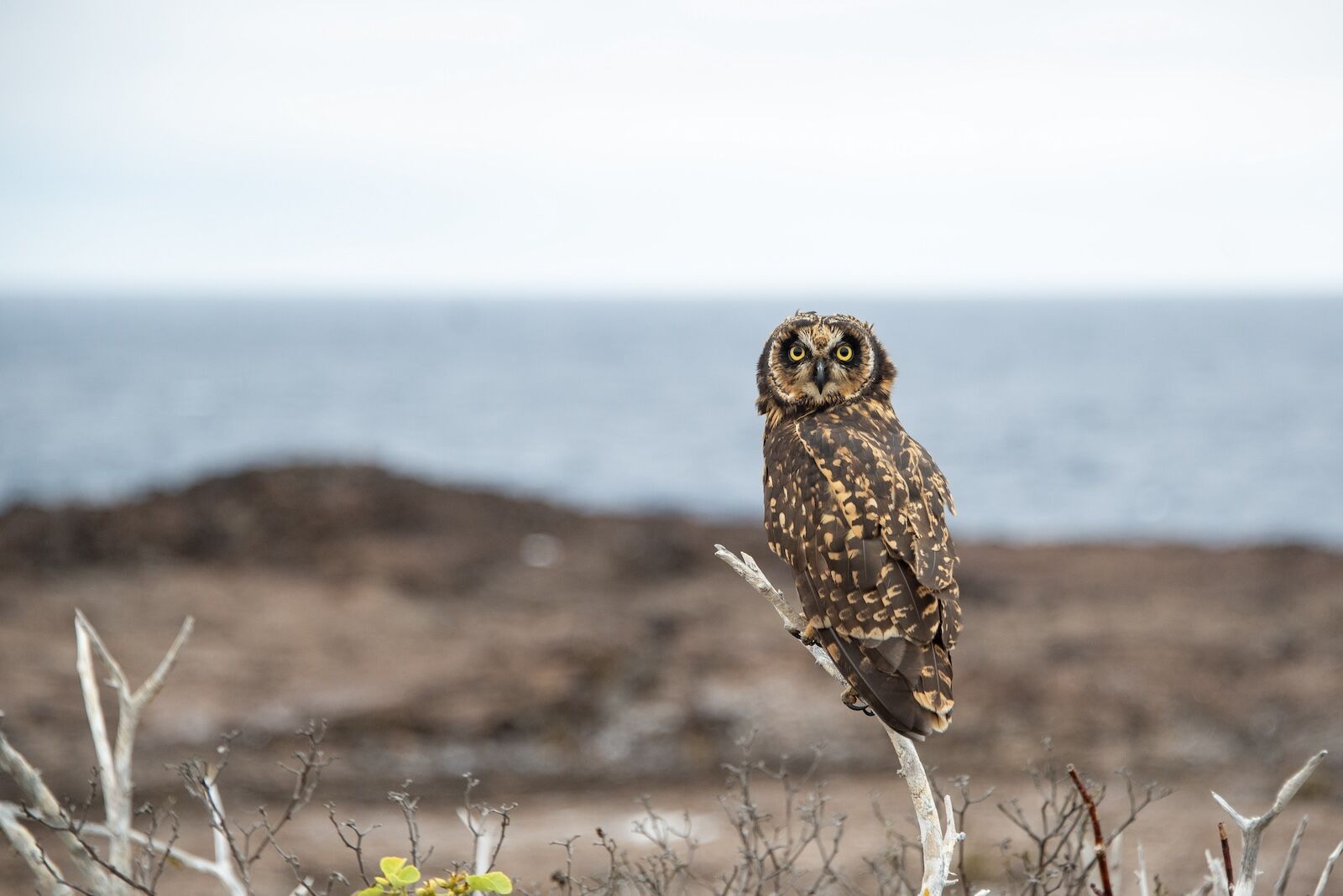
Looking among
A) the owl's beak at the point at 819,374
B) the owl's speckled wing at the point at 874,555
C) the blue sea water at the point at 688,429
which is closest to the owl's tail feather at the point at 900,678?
the owl's speckled wing at the point at 874,555

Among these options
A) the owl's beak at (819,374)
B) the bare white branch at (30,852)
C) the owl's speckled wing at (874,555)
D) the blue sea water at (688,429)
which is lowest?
the blue sea water at (688,429)

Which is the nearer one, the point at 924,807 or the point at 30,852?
the point at 924,807

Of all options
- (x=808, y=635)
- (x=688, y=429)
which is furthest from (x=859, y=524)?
(x=688, y=429)

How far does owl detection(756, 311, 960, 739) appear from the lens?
4742mm

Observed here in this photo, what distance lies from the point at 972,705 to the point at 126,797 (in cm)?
1563

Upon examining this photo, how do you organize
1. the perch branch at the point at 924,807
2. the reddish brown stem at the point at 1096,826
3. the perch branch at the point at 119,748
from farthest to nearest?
the perch branch at the point at 119,748 → the perch branch at the point at 924,807 → the reddish brown stem at the point at 1096,826

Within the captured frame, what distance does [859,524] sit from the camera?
16.8ft

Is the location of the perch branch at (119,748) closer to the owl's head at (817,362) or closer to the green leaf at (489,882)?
the green leaf at (489,882)

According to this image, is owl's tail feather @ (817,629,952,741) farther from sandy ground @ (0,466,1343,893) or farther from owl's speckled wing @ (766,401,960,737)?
sandy ground @ (0,466,1343,893)

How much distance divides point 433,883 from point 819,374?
3.18m

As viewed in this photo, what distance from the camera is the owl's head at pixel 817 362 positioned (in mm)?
5773

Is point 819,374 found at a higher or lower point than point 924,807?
higher

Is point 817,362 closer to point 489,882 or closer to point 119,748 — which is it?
point 489,882

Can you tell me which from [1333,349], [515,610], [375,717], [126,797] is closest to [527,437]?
[515,610]
